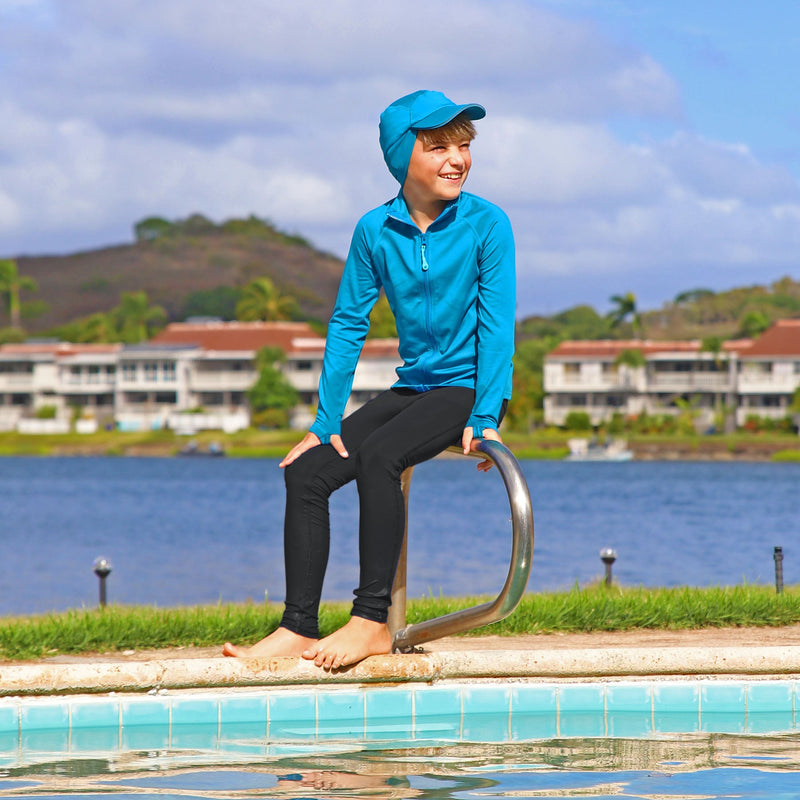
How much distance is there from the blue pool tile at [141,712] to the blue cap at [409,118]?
7.89 ft

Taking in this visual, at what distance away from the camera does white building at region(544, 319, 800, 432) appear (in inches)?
3142

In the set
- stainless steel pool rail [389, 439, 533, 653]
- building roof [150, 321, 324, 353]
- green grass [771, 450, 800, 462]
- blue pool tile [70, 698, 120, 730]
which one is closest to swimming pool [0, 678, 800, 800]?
blue pool tile [70, 698, 120, 730]

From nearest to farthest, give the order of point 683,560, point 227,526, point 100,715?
1. point 100,715
2. point 683,560
3. point 227,526

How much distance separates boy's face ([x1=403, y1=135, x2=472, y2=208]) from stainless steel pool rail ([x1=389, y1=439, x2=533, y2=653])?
1.07 m

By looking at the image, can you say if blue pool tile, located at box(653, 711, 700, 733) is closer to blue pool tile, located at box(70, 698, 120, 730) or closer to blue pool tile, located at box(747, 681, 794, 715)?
blue pool tile, located at box(747, 681, 794, 715)

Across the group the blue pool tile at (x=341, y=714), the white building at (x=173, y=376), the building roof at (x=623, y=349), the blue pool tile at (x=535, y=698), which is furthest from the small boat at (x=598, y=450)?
the blue pool tile at (x=341, y=714)

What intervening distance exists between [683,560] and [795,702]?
2618 centimetres

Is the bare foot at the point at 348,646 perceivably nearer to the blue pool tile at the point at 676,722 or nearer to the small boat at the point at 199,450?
the blue pool tile at the point at 676,722

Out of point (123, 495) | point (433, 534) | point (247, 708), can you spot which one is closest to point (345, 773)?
point (247, 708)

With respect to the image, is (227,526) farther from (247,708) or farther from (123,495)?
(247,708)

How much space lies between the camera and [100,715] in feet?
16.3

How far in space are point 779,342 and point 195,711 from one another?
80.7 metres

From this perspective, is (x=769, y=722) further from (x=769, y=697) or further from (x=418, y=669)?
(x=418, y=669)

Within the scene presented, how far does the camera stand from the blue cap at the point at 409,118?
5.16 metres
